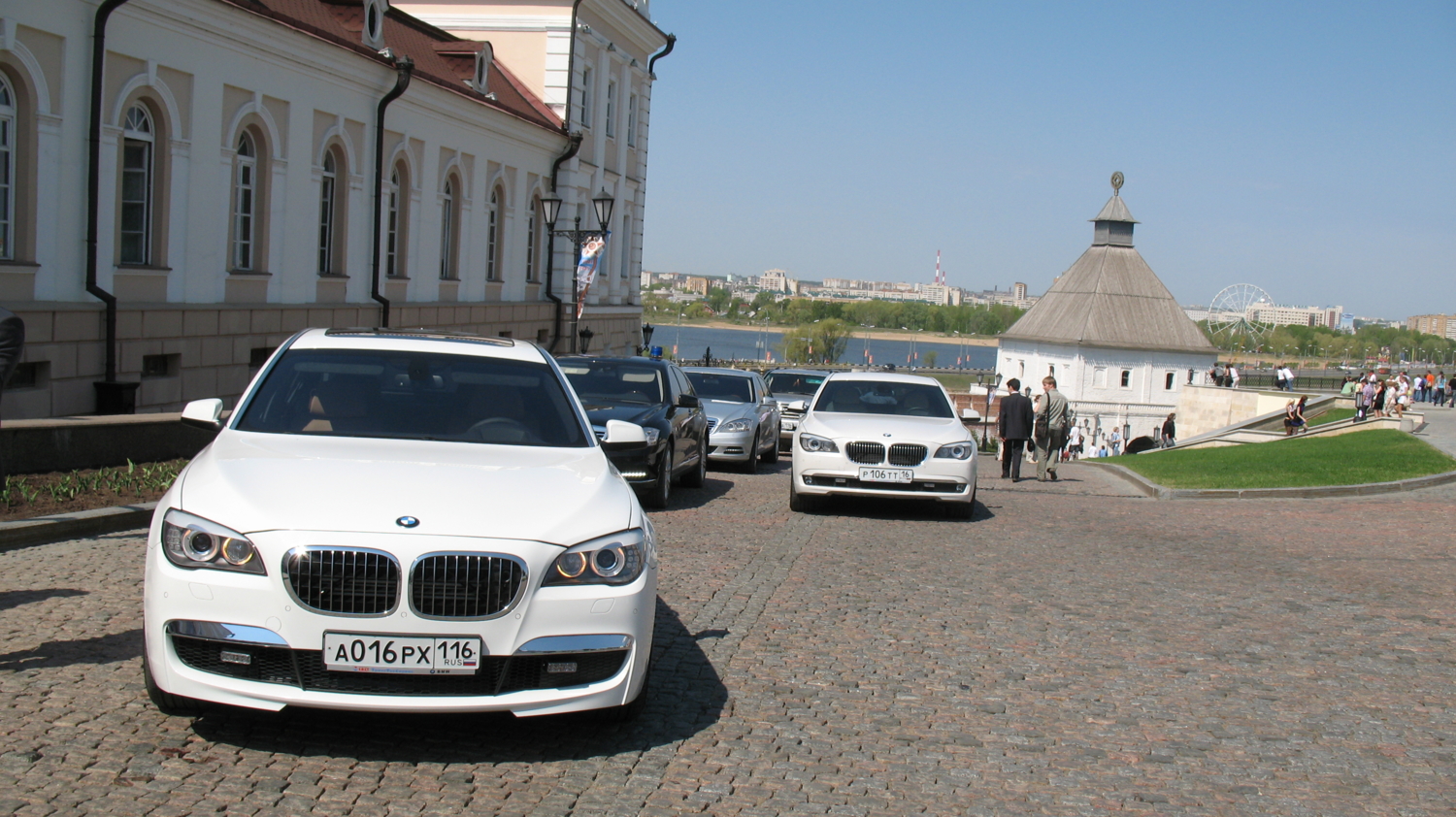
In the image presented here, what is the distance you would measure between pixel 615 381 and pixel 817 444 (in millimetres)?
2641

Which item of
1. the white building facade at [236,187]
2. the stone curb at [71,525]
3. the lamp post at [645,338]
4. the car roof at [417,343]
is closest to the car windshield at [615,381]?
the stone curb at [71,525]

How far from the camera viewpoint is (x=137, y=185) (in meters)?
17.8

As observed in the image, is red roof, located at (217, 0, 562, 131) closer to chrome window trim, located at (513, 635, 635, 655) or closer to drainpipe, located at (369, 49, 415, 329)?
drainpipe, located at (369, 49, 415, 329)

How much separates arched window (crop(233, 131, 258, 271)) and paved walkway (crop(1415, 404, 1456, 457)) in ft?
69.7

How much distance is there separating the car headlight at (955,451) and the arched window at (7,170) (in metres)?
11.1

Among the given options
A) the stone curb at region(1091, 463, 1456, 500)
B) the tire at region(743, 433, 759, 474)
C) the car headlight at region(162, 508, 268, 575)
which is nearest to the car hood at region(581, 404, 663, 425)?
the tire at region(743, 433, 759, 474)

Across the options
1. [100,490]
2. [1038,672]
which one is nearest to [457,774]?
[1038,672]

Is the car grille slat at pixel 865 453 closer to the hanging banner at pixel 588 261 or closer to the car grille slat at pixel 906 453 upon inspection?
the car grille slat at pixel 906 453

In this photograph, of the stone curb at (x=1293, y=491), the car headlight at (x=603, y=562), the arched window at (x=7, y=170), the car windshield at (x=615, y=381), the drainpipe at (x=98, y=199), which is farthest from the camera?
the stone curb at (x=1293, y=491)

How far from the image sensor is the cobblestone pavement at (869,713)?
179 inches

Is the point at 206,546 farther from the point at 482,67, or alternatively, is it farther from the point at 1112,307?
the point at 1112,307

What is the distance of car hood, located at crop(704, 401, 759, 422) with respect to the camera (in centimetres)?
1803

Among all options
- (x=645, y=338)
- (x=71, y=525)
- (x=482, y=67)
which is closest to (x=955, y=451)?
(x=71, y=525)

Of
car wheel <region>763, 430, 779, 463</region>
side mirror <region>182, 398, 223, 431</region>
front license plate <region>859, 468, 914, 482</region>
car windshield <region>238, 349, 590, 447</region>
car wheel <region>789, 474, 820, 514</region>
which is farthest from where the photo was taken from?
car wheel <region>763, 430, 779, 463</region>
